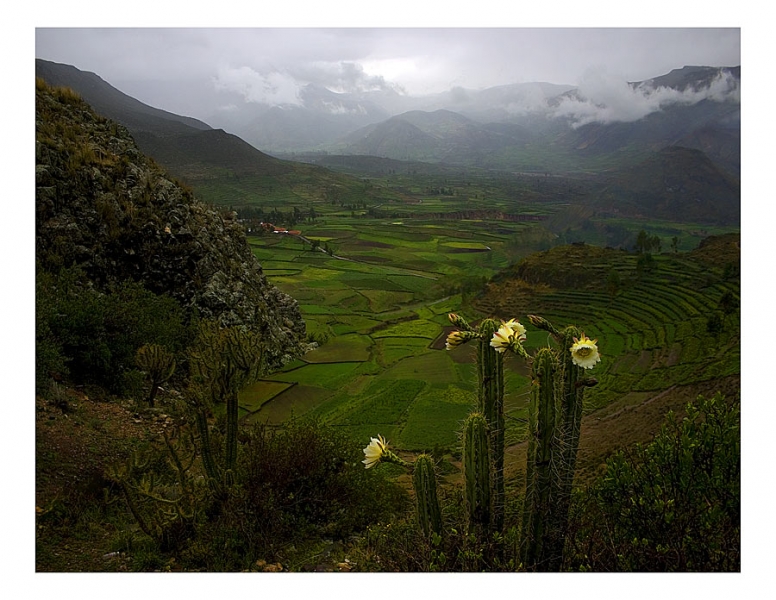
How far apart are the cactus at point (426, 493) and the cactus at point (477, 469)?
0.61ft

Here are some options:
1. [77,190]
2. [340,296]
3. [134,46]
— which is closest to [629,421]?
[340,296]

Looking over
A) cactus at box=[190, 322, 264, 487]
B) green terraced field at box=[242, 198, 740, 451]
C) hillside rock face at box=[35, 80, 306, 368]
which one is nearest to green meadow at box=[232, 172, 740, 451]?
green terraced field at box=[242, 198, 740, 451]

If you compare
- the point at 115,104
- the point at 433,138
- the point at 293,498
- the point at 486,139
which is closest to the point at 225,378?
the point at 293,498

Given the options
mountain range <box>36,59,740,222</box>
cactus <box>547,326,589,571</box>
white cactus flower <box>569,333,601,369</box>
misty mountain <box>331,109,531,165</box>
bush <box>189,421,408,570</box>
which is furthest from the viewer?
misty mountain <box>331,109,531,165</box>

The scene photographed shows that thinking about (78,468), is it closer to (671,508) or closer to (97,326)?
(97,326)

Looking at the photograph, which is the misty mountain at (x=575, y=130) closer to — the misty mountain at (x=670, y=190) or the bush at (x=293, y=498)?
the misty mountain at (x=670, y=190)

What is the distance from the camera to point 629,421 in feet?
16.2

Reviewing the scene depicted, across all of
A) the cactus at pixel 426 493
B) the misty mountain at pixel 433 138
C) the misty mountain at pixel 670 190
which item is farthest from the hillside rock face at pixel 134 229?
the misty mountain at pixel 670 190

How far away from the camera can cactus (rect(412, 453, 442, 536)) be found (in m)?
2.89

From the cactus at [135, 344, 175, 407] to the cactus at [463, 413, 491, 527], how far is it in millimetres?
3549

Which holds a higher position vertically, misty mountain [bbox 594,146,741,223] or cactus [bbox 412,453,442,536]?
misty mountain [bbox 594,146,741,223]

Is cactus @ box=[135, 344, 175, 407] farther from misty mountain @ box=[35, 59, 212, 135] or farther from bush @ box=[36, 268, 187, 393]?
misty mountain @ box=[35, 59, 212, 135]

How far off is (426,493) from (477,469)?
1.13 ft

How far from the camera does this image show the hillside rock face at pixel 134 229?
5965mm
